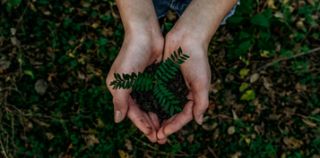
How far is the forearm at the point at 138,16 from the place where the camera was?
2.71 m

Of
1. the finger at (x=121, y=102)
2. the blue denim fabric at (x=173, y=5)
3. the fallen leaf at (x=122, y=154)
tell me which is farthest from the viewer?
the fallen leaf at (x=122, y=154)

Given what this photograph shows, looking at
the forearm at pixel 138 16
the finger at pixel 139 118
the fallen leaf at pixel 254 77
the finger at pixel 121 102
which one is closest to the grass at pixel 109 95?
the fallen leaf at pixel 254 77

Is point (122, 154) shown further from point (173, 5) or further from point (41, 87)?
point (173, 5)

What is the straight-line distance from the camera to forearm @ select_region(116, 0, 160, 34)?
2.71 metres

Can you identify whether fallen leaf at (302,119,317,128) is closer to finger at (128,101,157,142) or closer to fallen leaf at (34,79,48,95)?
finger at (128,101,157,142)

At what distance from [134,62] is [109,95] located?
45.4 inches

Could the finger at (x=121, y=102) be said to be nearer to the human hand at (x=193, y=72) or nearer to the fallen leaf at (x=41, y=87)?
the human hand at (x=193, y=72)

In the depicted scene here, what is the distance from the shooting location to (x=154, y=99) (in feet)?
9.78

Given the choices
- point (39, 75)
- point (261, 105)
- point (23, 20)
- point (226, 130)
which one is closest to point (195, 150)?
point (226, 130)

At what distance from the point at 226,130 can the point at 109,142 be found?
1.07 metres

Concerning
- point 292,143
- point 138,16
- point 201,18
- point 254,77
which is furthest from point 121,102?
point 292,143

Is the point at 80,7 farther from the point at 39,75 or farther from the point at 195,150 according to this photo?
the point at 195,150

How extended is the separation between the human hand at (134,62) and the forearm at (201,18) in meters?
0.20

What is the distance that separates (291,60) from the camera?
387 centimetres
